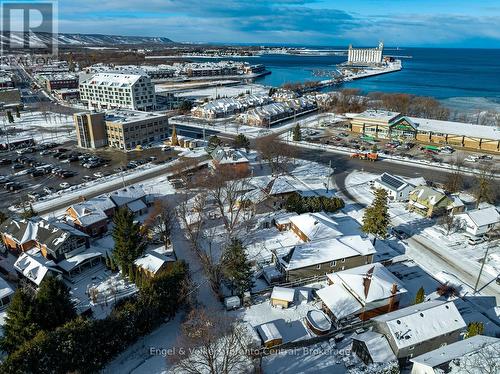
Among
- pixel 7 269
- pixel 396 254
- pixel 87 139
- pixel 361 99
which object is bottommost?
pixel 7 269

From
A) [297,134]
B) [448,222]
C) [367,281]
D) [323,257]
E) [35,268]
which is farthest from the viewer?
[297,134]

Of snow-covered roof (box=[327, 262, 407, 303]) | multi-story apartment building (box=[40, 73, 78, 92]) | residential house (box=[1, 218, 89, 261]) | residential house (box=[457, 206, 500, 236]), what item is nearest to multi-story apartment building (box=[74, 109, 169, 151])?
residential house (box=[1, 218, 89, 261])

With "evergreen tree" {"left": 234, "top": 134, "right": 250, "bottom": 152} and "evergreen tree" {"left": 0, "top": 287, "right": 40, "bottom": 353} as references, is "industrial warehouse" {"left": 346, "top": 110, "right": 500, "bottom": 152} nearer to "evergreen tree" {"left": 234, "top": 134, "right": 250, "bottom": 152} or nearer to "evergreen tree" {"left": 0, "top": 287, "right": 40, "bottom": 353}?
"evergreen tree" {"left": 234, "top": 134, "right": 250, "bottom": 152}

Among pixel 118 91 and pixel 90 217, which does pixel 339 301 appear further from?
pixel 118 91

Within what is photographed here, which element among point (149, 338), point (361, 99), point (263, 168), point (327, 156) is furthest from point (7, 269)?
point (361, 99)

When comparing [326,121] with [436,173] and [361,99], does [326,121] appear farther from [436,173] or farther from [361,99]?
[436,173]

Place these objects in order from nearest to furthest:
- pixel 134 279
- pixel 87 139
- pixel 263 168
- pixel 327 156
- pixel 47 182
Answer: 1. pixel 134 279
2. pixel 47 182
3. pixel 263 168
4. pixel 327 156
5. pixel 87 139

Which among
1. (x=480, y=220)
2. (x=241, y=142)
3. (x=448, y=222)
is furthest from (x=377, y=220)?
(x=241, y=142)
